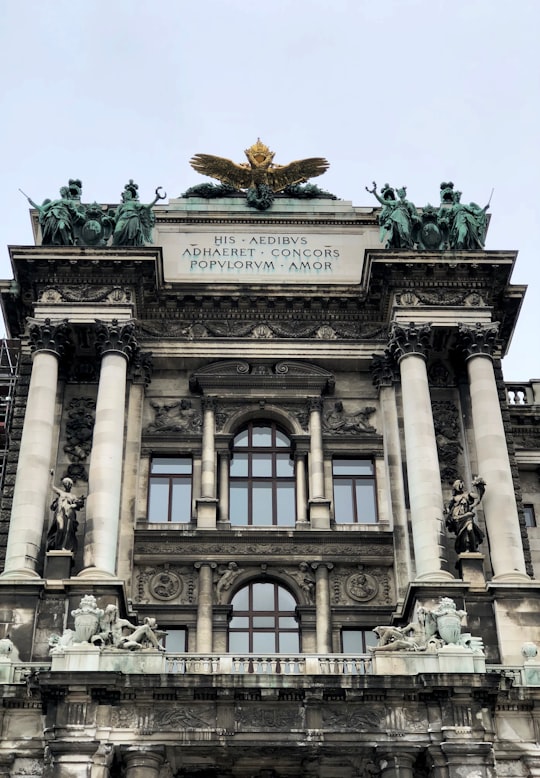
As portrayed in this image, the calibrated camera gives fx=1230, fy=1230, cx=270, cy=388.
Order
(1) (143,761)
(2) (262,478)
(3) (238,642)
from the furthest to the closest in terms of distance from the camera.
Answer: (2) (262,478)
(3) (238,642)
(1) (143,761)

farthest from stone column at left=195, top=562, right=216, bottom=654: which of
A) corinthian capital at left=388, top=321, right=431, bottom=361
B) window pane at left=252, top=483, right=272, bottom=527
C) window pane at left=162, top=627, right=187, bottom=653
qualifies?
corinthian capital at left=388, top=321, right=431, bottom=361

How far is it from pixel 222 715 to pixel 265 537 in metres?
7.25

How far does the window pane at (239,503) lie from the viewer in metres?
34.9

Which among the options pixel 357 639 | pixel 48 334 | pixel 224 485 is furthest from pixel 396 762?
pixel 48 334

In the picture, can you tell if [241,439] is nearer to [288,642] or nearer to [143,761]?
[288,642]

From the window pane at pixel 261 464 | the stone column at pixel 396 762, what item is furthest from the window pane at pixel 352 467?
the stone column at pixel 396 762

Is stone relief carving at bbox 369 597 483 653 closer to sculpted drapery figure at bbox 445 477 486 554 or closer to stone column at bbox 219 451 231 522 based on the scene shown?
sculpted drapery figure at bbox 445 477 486 554

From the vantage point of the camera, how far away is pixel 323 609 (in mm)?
32719

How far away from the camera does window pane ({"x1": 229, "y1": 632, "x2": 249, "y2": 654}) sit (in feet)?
107

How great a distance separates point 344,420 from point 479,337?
4.65 metres

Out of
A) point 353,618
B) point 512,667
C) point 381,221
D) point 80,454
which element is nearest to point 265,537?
point 353,618

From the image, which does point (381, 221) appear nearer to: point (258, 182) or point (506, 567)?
point (258, 182)

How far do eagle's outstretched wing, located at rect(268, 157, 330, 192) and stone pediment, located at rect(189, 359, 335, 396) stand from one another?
26.5 ft

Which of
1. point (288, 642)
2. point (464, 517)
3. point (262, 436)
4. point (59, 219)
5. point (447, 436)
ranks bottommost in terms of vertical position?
point (288, 642)
